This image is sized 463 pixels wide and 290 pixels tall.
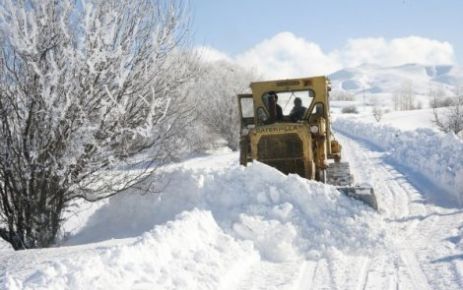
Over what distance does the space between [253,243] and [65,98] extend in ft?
10.4

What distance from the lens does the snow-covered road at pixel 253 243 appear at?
5.38m

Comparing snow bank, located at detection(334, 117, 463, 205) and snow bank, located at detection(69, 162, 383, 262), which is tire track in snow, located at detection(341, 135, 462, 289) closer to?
snow bank, located at detection(69, 162, 383, 262)

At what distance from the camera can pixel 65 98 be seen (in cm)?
724

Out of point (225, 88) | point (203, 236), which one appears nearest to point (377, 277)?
point (203, 236)

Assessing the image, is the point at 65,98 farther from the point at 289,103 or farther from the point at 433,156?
the point at 433,156

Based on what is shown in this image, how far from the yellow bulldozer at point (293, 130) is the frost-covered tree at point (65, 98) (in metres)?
2.56

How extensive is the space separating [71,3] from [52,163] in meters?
2.21

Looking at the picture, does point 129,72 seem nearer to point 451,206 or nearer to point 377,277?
point 377,277

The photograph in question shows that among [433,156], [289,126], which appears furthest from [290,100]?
[433,156]

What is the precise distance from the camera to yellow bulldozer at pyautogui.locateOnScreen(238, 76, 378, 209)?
32.9ft

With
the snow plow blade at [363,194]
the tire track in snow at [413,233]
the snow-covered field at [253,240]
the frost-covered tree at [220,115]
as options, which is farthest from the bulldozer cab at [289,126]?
the frost-covered tree at [220,115]

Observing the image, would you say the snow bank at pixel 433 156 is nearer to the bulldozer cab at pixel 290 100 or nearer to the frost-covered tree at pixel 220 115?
the bulldozer cab at pixel 290 100

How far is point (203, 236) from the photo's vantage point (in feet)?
22.5

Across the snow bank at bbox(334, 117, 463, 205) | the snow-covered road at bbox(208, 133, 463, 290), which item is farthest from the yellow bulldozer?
the snow bank at bbox(334, 117, 463, 205)
